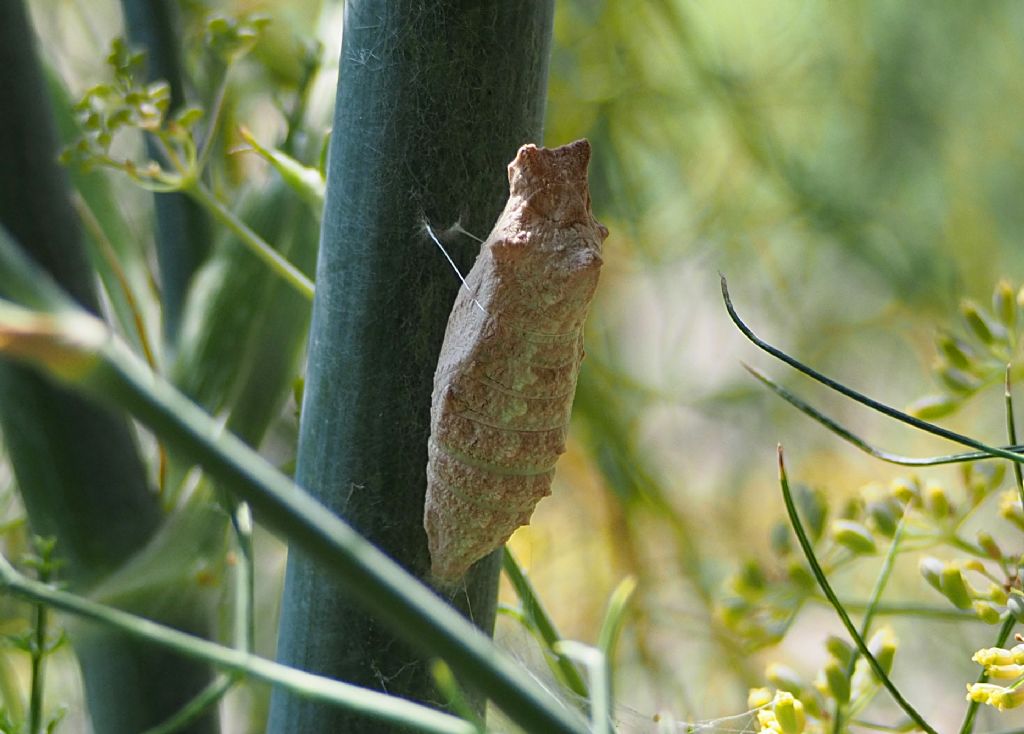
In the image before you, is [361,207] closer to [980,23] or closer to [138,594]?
[138,594]

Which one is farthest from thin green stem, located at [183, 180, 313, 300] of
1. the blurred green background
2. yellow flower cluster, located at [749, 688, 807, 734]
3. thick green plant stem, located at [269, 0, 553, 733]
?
the blurred green background

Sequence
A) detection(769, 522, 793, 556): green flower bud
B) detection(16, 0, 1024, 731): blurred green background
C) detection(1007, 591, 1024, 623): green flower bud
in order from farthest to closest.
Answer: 1. detection(16, 0, 1024, 731): blurred green background
2. detection(769, 522, 793, 556): green flower bud
3. detection(1007, 591, 1024, 623): green flower bud

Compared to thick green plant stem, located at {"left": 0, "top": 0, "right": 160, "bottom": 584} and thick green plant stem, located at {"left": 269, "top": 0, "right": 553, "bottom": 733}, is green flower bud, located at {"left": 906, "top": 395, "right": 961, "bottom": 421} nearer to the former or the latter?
thick green plant stem, located at {"left": 269, "top": 0, "right": 553, "bottom": 733}

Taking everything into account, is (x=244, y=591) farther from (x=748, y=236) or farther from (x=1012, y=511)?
(x=748, y=236)

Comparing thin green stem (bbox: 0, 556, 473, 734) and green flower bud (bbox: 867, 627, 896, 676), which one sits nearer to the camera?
thin green stem (bbox: 0, 556, 473, 734)

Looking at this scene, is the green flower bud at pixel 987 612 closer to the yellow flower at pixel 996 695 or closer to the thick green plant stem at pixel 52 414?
the yellow flower at pixel 996 695

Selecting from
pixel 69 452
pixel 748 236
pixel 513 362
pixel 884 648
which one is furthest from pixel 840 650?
pixel 748 236

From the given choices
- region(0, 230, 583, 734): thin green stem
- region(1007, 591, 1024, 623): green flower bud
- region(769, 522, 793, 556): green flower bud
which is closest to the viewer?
region(0, 230, 583, 734): thin green stem

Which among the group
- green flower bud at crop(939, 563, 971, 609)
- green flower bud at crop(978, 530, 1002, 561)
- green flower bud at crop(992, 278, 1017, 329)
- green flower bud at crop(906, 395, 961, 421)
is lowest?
green flower bud at crop(939, 563, 971, 609)
